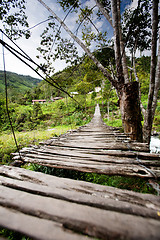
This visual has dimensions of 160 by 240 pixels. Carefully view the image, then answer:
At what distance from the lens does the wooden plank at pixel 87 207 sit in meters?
0.48

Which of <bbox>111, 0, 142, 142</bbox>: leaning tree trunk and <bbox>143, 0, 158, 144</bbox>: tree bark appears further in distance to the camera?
<bbox>111, 0, 142, 142</bbox>: leaning tree trunk

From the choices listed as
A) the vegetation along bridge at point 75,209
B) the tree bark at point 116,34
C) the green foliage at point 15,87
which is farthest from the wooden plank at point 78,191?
the tree bark at point 116,34

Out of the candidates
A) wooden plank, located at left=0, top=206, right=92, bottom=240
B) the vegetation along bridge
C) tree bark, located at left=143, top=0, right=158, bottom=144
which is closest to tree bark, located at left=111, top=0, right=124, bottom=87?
tree bark, located at left=143, top=0, right=158, bottom=144

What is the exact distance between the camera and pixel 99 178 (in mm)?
2363

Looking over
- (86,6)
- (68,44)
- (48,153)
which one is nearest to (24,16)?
(68,44)

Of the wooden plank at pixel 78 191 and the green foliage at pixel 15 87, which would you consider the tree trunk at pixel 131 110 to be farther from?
the green foliage at pixel 15 87

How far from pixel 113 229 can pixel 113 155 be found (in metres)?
1.02

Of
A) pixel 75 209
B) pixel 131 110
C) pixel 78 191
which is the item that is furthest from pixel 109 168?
pixel 131 110

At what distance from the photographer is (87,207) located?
61cm

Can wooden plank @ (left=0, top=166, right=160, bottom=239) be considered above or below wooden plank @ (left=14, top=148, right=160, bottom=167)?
above

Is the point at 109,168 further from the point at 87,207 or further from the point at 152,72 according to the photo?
the point at 152,72

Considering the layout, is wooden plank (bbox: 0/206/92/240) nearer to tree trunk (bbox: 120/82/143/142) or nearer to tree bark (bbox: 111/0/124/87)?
tree trunk (bbox: 120/82/143/142)

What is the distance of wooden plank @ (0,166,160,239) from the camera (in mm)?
482

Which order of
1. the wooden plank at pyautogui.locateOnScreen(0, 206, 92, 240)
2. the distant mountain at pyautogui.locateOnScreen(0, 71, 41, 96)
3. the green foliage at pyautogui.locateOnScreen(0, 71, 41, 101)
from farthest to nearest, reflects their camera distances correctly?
the distant mountain at pyautogui.locateOnScreen(0, 71, 41, 96), the green foliage at pyautogui.locateOnScreen(0, 71, 41, 101), the wooden plank at pyautogui.locateOnScreen(0, 206, 92, 240)
